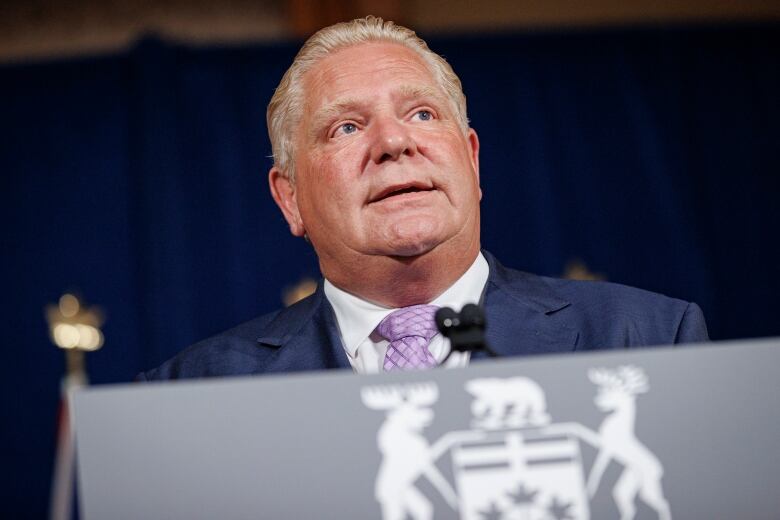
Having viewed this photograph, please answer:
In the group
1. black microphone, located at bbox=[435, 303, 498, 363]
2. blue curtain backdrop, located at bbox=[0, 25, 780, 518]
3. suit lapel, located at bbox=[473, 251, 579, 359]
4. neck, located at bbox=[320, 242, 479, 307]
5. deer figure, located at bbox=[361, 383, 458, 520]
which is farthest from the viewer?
blue curtain backdrop, located at bbox=[0, 25, 780, 518]

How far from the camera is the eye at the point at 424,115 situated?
1881 millimetres

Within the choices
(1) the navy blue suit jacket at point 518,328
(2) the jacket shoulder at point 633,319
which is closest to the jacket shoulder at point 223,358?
(1) the navy blue suit jacket at point 518,328

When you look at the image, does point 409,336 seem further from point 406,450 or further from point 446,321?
point 406,450

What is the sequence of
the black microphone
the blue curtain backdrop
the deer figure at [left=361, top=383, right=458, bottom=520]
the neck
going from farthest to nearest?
the blue curtain backdrop → the neck → the black microphone → the deer figure at [left=361, top=383, right=458, bottom=520]

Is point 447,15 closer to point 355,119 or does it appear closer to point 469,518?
point 355,119

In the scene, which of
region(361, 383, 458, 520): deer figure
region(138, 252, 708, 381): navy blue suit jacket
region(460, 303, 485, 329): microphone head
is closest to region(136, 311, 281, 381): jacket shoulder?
region(138, 252, 708, 381): navy blue suit jacket

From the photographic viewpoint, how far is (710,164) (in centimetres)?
446

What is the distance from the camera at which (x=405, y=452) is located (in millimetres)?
1023

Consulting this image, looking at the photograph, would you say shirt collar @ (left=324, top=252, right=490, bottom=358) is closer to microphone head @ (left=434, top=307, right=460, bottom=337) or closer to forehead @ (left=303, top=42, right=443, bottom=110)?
forehead @ (left=303, top=42, right=443, bottom=110)

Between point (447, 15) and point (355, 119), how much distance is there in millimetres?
2997

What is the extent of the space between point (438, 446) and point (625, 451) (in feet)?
0.62

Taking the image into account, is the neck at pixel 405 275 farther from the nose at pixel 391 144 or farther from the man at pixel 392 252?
the nose at pixel 391 144

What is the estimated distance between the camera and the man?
1.73 metres

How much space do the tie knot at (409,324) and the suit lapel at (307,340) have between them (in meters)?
0.09
